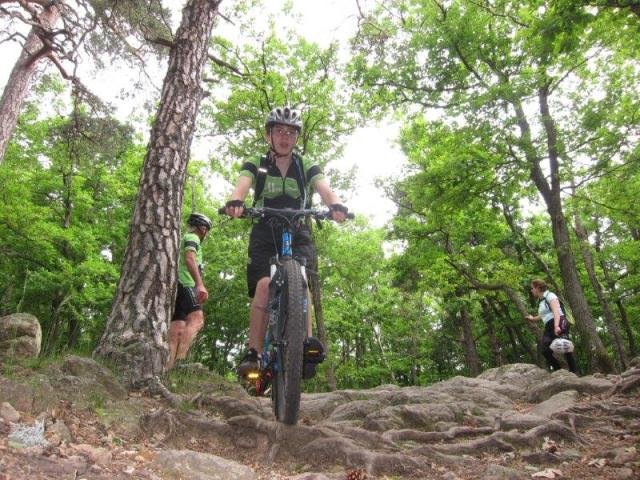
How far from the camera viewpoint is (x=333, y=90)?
17.7 metres

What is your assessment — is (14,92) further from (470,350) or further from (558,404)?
(470,350)

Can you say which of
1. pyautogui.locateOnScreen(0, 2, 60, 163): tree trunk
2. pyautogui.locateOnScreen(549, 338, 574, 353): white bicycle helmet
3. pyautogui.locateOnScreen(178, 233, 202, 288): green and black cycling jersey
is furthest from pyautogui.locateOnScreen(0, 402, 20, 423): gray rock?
pyautogui.locateOnScreen(0, 2, 60, 163): tree trunk

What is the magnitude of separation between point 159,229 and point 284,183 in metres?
1.61

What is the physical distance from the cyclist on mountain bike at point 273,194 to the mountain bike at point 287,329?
0.38ft

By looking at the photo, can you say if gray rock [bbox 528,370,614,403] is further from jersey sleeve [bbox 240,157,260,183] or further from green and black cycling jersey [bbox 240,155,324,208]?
jersey sleeve [bbox 240,157,260,183]

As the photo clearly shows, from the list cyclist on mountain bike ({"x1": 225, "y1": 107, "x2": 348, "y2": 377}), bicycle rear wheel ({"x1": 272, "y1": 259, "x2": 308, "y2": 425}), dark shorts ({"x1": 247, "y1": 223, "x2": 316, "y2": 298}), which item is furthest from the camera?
dark shorts ({"x1": 247, "y1": 223, "x2": 316, "y2": 298})

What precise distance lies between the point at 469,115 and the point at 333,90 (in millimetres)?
7516

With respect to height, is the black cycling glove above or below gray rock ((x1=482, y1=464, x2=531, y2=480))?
above

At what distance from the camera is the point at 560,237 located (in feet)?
39.4

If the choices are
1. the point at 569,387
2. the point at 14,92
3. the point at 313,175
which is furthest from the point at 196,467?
the point at 14,92

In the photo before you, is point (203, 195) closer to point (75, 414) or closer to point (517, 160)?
point (517, 160)

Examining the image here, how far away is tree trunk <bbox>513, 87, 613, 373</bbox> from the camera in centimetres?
1085

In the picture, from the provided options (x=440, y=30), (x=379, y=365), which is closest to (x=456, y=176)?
(x=440, y=30)

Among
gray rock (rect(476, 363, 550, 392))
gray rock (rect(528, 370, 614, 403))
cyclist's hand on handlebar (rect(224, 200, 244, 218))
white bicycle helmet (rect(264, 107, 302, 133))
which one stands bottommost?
gray rock (rect(528, 370, 614, 403))
